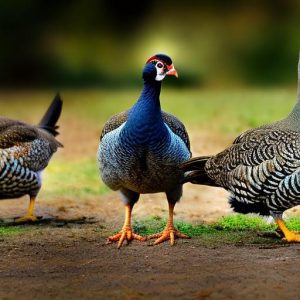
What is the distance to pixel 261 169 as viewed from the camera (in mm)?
6117

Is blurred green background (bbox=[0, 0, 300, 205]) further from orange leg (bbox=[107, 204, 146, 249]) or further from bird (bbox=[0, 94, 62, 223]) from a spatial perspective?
orange leg (bbox=[107, 204, 146, 249])

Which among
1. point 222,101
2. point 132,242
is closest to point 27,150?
point 132,242

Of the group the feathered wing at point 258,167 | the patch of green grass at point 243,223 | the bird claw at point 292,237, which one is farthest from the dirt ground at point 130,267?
the feathered wing at point 258,167

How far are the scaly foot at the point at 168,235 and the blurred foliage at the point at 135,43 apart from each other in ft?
48.2

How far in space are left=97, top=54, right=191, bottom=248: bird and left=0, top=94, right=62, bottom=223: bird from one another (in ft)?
3.57

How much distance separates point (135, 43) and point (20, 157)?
14507 millimetres

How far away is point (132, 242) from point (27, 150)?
1.65 meters

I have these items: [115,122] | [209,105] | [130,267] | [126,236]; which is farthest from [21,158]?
[209,105]

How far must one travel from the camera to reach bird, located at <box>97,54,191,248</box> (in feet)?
20.8

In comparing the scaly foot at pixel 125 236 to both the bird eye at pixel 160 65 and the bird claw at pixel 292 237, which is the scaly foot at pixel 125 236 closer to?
the bird claw at pixel 292 237

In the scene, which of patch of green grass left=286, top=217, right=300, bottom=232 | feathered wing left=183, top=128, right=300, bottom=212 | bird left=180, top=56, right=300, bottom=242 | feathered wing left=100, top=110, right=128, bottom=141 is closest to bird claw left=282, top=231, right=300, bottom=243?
bird left=180, top=56, right=300, bottom=242

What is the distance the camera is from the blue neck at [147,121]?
6328 mm

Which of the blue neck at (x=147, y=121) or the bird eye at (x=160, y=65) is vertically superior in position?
the bird eye at (x=160, y=65)

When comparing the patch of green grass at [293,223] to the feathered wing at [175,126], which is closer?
the feathered wing at [175,126]
